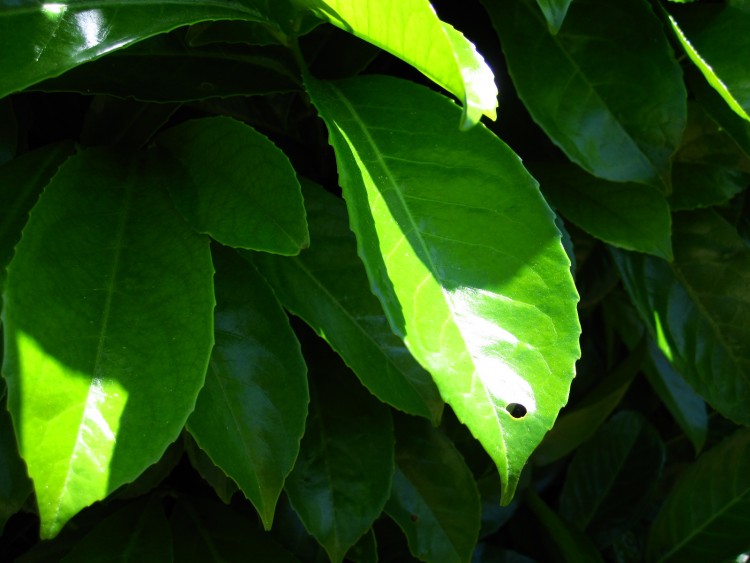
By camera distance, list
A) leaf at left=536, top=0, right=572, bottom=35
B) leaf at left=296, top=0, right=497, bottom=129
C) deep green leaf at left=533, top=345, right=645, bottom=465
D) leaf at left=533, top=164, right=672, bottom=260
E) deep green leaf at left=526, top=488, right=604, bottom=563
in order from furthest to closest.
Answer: deep green leaf at left=533, top=345, right=645, bottom=465
deep green leaf at left=526, top=488, right=604, bottom=563
leaf at left=533, top=164, right=672, bottom=260
leaf at left=536, top=0, right=572, bottom=35
leaf at left=296, top=0, right=497, bottom=129

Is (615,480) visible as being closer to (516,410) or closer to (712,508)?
(712,508)

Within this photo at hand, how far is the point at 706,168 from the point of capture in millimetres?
931

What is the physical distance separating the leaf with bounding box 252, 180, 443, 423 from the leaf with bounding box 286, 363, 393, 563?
4.6 inches

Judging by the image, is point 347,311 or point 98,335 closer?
point 98,335

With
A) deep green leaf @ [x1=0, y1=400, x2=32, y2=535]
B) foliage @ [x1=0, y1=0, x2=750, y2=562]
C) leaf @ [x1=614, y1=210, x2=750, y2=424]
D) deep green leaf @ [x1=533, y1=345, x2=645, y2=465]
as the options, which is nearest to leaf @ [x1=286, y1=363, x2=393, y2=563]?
foliage @ [x1=0, y1=0, x2=750, y2=562]

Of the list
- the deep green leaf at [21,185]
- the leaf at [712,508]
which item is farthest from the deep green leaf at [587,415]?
the deep green leaf at [21,185]

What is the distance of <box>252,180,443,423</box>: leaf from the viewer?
68cm

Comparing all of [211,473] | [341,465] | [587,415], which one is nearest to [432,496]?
[341,465]

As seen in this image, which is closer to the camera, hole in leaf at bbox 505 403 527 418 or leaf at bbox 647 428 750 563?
hole in leaf at bbox 505 403 527 418

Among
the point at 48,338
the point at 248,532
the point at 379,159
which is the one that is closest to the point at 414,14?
the point at 379,159

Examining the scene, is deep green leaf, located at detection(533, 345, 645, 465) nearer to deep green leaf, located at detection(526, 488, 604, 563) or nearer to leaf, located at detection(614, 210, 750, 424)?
deep green leaf, located at detection(526, 488, 604, 563)

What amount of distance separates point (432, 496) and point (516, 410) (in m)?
0.36

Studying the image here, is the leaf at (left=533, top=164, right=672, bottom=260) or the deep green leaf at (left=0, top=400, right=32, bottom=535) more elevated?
the leaf at (left=533, top=164, right=672, bottom=260)

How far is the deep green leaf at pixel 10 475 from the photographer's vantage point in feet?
2.22
